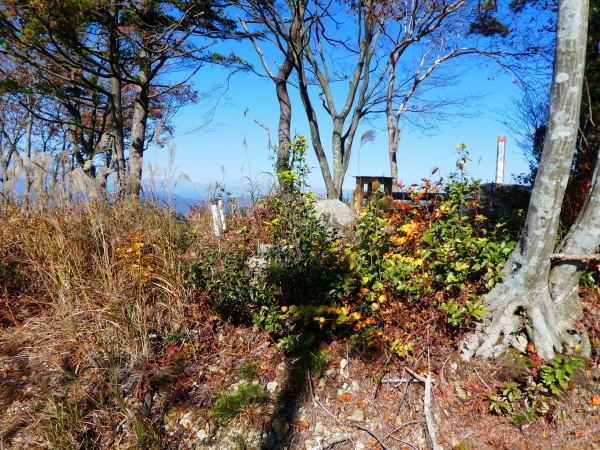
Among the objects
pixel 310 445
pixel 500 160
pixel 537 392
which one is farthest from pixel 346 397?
pixel 500 160

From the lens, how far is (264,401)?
2404 millimetres

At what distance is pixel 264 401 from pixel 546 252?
7.59 ft

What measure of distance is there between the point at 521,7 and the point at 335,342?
8.79 meters

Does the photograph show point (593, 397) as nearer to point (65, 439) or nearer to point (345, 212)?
point (65, 439)

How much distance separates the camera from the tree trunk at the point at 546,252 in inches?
89.7

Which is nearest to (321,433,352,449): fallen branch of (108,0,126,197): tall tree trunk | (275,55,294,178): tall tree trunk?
(108,0,126,197): tall tree trunk

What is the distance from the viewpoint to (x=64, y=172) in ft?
12.0

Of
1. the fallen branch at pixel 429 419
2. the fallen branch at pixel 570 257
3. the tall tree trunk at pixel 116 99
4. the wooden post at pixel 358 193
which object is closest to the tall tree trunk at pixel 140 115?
the tall tree trunk at pixel 116 99

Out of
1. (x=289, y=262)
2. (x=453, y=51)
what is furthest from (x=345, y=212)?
(x=453, y=51)

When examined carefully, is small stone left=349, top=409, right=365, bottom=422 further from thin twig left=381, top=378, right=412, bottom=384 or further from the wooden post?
the wooden post

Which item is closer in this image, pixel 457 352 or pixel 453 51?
pixel 457 352

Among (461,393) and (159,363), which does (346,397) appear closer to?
(461,393)

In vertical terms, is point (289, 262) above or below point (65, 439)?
above

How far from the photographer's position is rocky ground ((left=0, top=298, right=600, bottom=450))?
6.92ft
